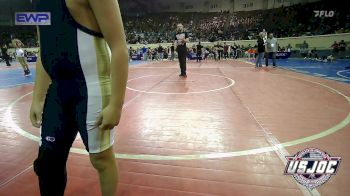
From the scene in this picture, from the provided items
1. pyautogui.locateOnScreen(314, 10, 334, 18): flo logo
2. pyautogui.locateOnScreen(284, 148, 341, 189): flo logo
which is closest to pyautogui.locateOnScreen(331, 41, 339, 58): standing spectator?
pyautogui.locateOnScreen(314, 10, 334, 18): flo logo

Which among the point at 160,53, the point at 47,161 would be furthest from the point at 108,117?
the point at 160,53

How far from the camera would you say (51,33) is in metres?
1.50

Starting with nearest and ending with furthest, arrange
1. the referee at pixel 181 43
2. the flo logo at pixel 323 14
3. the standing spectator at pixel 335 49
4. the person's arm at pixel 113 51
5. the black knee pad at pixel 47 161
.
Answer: the person's arm at pixel 113 51 → the black knee pad at pixel 47 161 → the referee at pixel 181 43 → the standing spectator at pixel 335 49 → the flo logo at pixel 323 14

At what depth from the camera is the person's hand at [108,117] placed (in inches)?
59.2

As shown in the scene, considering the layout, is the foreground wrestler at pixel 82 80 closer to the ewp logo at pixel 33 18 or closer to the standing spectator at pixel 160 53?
the ewp logo at pixel 33 18

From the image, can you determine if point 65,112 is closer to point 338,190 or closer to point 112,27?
point 112,27

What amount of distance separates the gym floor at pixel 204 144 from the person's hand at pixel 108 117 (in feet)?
3.83

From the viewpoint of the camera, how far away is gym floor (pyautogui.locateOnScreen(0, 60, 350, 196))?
2.60 metres

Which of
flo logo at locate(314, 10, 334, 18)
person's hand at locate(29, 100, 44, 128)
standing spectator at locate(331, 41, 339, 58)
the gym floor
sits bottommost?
the gym floor

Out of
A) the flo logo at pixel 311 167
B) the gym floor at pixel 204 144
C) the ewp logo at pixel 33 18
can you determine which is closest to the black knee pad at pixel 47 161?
the ewp logo at pixel 33 18

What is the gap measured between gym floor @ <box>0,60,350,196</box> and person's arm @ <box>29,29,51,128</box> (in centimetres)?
100

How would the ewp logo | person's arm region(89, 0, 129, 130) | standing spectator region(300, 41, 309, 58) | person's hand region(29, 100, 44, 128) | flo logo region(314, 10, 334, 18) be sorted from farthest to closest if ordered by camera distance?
flo logo region(314, 10, 334, 18)
standing spectator region(300, 41, 309, 58)
person's hand region(29, 100, 44, 128)
the ewp logo
person's arm region(89, 0, 129, 130)

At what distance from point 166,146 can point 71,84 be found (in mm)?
2214

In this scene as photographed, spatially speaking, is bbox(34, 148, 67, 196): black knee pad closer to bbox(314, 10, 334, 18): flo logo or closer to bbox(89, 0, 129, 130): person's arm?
bbox(89, 0, 129, 130): person's arm
